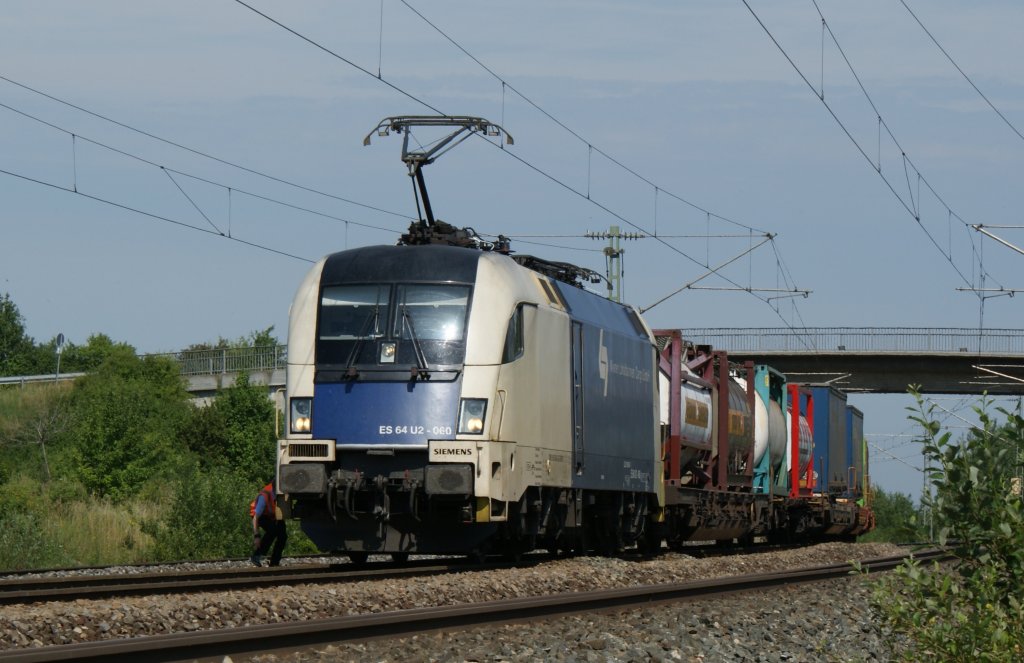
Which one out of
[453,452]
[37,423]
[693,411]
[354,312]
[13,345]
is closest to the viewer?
[453,452]

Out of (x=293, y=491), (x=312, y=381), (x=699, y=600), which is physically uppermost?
(x=312, y=381)

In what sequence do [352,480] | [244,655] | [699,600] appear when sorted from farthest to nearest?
[352,480], [699,600], [244,655]

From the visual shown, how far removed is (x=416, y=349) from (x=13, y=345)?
10336cm

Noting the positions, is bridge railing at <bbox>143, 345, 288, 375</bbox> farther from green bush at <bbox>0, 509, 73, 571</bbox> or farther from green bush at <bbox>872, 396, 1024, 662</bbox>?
green bush at <bbox>872, 396, 1024, 662</bbox>

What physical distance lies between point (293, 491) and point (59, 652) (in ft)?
24.7

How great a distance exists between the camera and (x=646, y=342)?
2119 cm

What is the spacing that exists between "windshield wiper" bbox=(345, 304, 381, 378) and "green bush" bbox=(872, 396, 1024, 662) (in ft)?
26.4

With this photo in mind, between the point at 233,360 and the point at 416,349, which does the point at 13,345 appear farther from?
the point at 416,349

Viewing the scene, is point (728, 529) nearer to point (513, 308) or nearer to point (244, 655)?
point (513, 308)

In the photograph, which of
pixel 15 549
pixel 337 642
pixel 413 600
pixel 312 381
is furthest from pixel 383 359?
pixel 15 549

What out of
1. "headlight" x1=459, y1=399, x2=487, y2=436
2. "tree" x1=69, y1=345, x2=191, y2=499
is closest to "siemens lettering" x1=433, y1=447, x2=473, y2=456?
"headlight" x1=459, y1=399, x2=487, y2=436

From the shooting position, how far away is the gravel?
927 centimetres

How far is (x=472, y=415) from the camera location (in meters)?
15.0

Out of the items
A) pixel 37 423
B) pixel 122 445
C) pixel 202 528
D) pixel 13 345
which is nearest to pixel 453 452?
pixel 202 528
